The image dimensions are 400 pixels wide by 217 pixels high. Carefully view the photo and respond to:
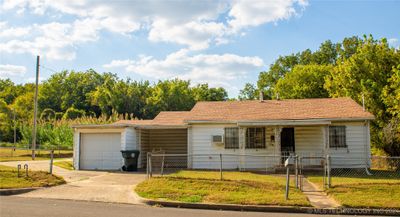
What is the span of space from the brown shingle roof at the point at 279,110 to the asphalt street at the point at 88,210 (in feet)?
36.0

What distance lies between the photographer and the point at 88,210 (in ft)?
35.0

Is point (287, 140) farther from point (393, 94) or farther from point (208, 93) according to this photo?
point (208, 93)

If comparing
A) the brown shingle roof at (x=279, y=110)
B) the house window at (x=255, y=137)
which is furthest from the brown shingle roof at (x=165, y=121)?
the house window at (x=255, y=137)

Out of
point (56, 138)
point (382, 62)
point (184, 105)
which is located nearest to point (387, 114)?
point (382, 62)

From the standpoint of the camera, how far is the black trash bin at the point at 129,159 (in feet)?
70.6

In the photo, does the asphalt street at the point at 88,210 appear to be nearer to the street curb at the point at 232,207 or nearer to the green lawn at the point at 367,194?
the street curb at the point at 232,207

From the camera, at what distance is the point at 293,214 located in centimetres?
1098

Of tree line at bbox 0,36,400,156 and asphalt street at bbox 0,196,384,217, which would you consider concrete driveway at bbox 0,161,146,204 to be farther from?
tree line at bbox 0,36,400,156

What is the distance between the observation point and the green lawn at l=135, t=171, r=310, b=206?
1203 cm

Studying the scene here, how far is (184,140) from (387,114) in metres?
Result: 14.6

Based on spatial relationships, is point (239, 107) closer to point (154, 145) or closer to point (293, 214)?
point (154, 145)

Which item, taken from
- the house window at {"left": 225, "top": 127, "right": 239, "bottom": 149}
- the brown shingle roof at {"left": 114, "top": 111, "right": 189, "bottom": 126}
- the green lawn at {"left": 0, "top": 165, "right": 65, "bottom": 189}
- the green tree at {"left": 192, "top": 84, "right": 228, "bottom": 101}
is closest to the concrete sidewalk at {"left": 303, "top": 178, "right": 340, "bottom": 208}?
the house window at {"left": 225, "top": 127, "right": 239, "bottom": 149}

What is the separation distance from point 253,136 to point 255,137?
0.39 ft

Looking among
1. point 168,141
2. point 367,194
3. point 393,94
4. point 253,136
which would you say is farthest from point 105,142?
point 393,94
